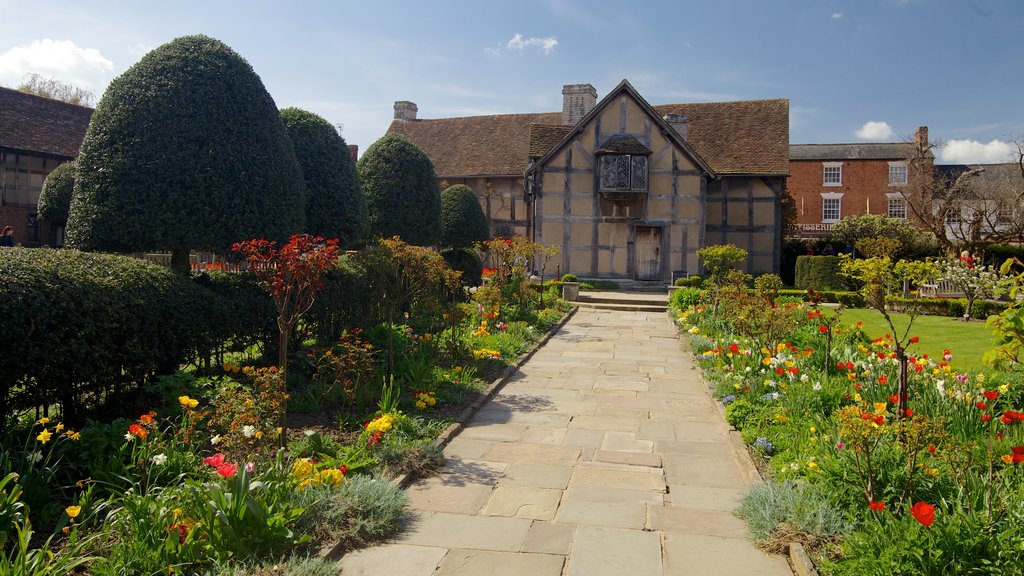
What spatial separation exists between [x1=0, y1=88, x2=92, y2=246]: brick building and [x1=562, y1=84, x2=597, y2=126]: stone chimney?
844 inches

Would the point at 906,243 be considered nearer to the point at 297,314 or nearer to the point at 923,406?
the point at 923,406

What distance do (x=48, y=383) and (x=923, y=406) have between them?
6.91 metres

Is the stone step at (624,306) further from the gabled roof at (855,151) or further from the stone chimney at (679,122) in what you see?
the gabled roof at (855,151)

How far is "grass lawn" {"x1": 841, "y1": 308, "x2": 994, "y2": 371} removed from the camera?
11240mm

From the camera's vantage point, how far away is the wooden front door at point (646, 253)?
25.5m

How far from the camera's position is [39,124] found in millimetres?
28672

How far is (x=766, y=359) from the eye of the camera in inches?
327

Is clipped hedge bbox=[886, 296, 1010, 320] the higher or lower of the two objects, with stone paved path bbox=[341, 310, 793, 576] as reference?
higher

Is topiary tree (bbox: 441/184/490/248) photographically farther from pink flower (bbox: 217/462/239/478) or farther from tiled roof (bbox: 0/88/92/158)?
pink flower (bbox: 217/462/239/478)

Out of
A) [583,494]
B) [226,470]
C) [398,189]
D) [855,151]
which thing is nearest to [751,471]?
[583,494]

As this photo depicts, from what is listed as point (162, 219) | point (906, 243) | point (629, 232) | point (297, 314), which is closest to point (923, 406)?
point (297, 314)

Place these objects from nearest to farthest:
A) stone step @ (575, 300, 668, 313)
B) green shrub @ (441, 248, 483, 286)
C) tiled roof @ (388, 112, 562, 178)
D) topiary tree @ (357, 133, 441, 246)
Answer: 1. topiary tree @ (357, 133, 441, 246)
2. stone step @ (575, 300, 668, 313)
3. green shrub @ (441, 248, 483, 286)
4. tiled roof @ (388, 112, 562, 178)

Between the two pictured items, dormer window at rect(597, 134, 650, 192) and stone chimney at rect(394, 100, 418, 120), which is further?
stone chimney at rect(394, 100, 418, 120)

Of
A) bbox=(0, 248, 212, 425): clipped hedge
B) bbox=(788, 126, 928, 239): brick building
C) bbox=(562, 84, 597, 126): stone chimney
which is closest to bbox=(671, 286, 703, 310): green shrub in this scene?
bbox=(0, 248, 212, 425): clipped hedge
